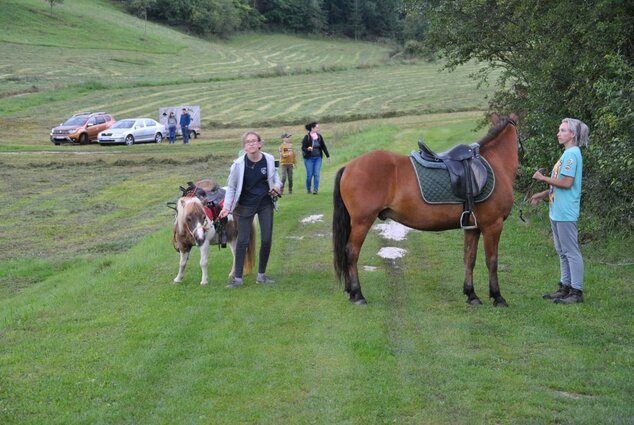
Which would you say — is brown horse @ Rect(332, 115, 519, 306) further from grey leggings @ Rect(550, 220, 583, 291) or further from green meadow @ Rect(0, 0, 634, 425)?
grey leggings @ Rect(550, 220, 583, 291)

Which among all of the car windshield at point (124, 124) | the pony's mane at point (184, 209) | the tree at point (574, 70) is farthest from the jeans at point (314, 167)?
the car windshield at point (124, 124)

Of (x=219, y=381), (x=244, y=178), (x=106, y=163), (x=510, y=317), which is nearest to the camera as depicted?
(x=219, y=381)

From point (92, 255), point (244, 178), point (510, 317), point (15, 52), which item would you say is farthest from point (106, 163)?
point (15, 52)

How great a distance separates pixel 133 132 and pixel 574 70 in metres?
32.5

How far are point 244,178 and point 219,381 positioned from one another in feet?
14.8

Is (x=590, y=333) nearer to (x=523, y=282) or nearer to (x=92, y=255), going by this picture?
(x=523, y=282)

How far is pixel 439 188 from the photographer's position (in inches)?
415

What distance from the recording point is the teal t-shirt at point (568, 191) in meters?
10.0

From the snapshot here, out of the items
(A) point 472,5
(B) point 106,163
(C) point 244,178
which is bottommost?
(B) point 106,163

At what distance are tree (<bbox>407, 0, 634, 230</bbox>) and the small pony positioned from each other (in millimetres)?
5338

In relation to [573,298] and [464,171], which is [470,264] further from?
[573,298]

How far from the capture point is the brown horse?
10547mm

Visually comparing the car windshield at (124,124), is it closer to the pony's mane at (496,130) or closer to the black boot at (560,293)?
the pony's mane at (496,130)

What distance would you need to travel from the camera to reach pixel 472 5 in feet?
66.3
